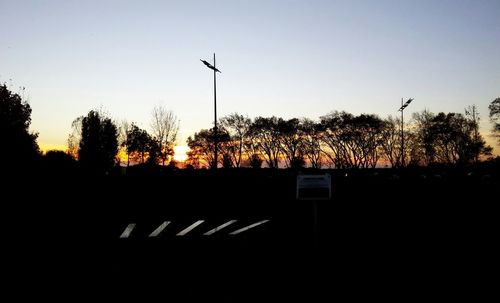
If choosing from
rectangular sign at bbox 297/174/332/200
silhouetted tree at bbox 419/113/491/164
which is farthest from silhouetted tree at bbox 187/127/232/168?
rectangular sign at bbox 297/174/332/200

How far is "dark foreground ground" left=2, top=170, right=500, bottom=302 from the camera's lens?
5367mm

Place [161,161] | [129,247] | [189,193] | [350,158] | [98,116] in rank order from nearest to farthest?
1. [129,247]
2. [189,193]
3. [161,161]
4. [98,116]
5. [350,158]

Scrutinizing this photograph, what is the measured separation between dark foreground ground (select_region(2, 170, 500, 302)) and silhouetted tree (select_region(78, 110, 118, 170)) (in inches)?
1972

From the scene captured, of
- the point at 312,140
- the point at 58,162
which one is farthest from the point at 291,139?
the point at 58,162

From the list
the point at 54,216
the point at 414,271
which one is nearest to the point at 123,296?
the point at 414,271

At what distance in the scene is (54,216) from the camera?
13078mm

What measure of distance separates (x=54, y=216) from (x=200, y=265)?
902cm

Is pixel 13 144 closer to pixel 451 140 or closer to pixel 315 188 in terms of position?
pixel 315 188

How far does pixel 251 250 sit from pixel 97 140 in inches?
2569

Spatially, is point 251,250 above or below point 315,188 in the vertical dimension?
below

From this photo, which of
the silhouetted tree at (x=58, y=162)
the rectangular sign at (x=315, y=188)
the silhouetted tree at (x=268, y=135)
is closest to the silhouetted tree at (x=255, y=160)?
the silhouetted tree at (x=268, y=135)

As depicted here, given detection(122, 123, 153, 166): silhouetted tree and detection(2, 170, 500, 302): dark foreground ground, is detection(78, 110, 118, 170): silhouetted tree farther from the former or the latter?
detection(2, 170, 500, 302): dark foreground ground

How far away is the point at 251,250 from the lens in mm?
7645

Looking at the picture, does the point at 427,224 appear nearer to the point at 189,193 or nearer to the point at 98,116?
the point at 189,193
